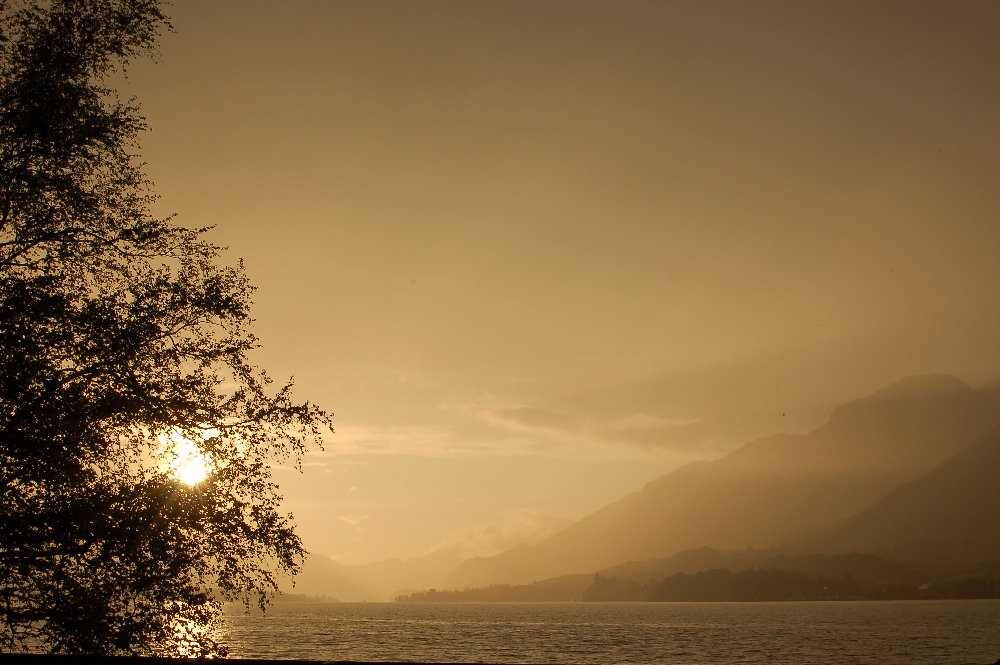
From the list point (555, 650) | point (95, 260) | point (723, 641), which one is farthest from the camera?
point (723, 641)

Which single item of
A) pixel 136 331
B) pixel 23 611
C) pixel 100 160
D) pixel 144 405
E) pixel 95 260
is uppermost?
pixel 100 160

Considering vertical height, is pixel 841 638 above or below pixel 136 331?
below

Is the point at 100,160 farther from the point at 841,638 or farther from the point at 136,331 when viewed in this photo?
the point at 841,638

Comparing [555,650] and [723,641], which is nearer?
[555,650]

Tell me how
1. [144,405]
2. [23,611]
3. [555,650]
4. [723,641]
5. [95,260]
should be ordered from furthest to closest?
[723,641], [555,650], [95,260], [144,405], [23,611]

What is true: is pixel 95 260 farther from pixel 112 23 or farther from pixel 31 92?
pixel 112 23

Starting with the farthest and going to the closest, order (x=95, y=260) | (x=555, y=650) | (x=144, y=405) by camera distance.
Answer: (x=555, y=650), (x=95, y=260), (x=144, y=405)

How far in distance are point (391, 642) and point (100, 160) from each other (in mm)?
194967

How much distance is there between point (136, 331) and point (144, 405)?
5.17 feet

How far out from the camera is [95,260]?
16531 mm

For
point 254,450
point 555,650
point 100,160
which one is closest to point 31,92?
point 100,160

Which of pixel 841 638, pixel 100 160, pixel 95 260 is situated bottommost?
pixel 841 638

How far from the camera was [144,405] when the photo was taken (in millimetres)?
15180

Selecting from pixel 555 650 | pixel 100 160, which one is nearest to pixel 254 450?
pixel 100 160
